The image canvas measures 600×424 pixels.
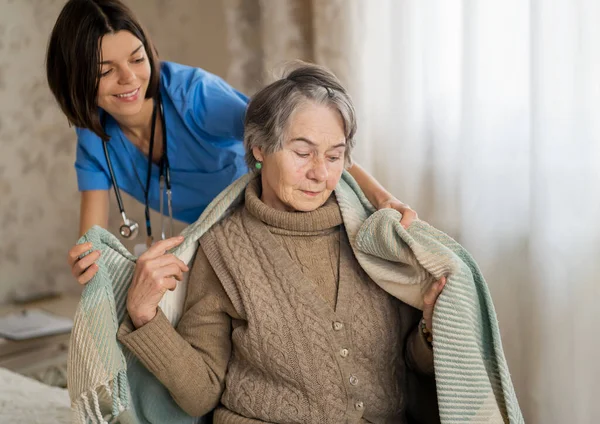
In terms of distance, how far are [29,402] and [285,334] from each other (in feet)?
2.89

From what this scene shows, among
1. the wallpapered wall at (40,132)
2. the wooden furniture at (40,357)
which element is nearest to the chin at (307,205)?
the wooden furniture at (40,357)

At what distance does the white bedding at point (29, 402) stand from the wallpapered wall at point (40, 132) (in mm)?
1562

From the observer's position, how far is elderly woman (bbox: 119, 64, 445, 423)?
4.86ft

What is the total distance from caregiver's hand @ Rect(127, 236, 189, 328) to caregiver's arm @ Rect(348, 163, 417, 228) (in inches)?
17.8

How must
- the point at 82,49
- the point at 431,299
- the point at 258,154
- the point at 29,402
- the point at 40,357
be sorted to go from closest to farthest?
1. the point at 431,299
2. the point at 258,154
3. the point at 82,49
4. the point at 29,402
5. the point at 40,357

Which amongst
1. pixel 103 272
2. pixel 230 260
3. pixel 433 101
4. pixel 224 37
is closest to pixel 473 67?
pixel 433 101

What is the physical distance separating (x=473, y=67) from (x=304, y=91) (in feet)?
2.46

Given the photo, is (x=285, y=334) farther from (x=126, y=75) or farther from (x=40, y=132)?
(x=40, y=132)

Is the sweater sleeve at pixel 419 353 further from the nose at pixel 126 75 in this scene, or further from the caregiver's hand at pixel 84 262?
the nose at pixel 126 75

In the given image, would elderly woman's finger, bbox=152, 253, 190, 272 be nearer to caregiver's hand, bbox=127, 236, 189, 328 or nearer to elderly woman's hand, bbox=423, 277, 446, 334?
caregiver's hand, bbox=127, 236, 189, 328

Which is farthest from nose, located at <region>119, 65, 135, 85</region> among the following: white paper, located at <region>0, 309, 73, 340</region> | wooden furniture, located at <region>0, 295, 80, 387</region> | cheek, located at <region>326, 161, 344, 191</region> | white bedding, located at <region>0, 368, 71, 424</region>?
white paper, located at <region>0, 309, 73, 340</region>

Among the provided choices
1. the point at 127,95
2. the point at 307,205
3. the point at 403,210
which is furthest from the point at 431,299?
the point at 127,95

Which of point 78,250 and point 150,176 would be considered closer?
point 78,250

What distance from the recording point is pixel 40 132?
142 inches
